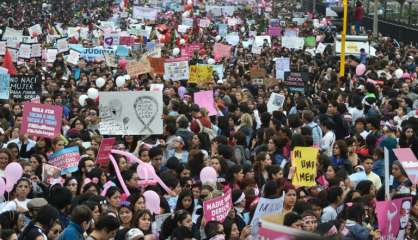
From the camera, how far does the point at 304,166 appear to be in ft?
36.1

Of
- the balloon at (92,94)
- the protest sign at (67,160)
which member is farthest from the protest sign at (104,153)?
the balloon at (92,94)

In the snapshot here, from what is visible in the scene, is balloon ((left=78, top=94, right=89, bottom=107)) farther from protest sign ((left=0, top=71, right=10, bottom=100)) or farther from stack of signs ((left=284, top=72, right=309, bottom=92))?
stack of signs ((left=284, top=72, right=309, bottom=92))

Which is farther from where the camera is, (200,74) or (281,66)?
(281,66)

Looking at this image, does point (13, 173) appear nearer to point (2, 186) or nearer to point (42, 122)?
point (2, 186)

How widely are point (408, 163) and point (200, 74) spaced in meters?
11.0

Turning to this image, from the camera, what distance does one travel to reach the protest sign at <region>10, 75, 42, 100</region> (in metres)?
17.3

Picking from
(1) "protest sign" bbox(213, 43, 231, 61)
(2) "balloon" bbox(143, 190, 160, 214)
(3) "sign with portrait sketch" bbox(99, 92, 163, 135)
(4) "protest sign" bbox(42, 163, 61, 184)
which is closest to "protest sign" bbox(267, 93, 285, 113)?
(3) "sign with portrait sketch" bbox(99, 92, 163, 135)

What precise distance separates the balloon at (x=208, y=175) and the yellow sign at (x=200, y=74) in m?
10.7

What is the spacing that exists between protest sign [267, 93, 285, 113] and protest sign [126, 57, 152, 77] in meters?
5.39

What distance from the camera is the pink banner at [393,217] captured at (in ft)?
29.2

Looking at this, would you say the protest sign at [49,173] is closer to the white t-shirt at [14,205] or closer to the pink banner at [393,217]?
the white t-shirt at [14,205]

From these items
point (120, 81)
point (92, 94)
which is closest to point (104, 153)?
point (92, 94)

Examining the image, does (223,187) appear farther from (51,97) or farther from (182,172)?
(51,97)

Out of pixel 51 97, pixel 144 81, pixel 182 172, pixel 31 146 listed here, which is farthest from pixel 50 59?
pixel 182 172
